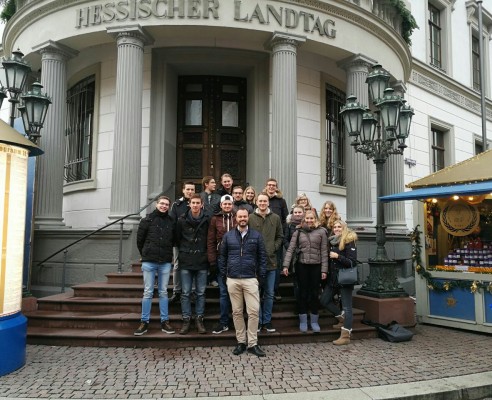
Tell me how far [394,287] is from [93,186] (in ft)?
26.1

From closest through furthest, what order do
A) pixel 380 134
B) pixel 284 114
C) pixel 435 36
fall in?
pixel 380 134 → pixel 284 114 → pixel 435 36

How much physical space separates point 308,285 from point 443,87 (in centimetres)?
1450

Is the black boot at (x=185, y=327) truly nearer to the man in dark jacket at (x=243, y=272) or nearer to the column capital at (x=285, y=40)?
the man in dark jacket at (x=243, y=272)

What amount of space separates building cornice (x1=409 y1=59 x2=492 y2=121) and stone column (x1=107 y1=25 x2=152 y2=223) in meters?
10.8

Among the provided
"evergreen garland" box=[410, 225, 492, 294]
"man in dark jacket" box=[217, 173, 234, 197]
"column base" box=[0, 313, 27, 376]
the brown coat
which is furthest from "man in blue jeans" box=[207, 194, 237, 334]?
"evergreen garland" box=[410, 225, 492, 294]

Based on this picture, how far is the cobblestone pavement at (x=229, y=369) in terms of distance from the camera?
4.77m

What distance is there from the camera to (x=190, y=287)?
6629 mm

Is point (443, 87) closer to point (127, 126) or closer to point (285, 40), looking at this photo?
point (285, 40)

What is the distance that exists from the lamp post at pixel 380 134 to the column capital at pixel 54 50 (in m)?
7.01

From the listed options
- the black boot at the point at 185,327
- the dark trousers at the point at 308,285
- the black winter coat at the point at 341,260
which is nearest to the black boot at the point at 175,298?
the black boot at the point at 185,327

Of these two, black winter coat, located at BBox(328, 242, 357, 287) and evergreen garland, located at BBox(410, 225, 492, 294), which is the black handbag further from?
evergreen garland, located at BBox(410, 225, 492, 294)

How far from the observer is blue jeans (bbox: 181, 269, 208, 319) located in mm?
6582

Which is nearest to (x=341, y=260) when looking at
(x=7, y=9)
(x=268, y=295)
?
(x=268, y=295)

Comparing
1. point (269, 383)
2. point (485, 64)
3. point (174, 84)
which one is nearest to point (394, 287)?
point (269, 383)
